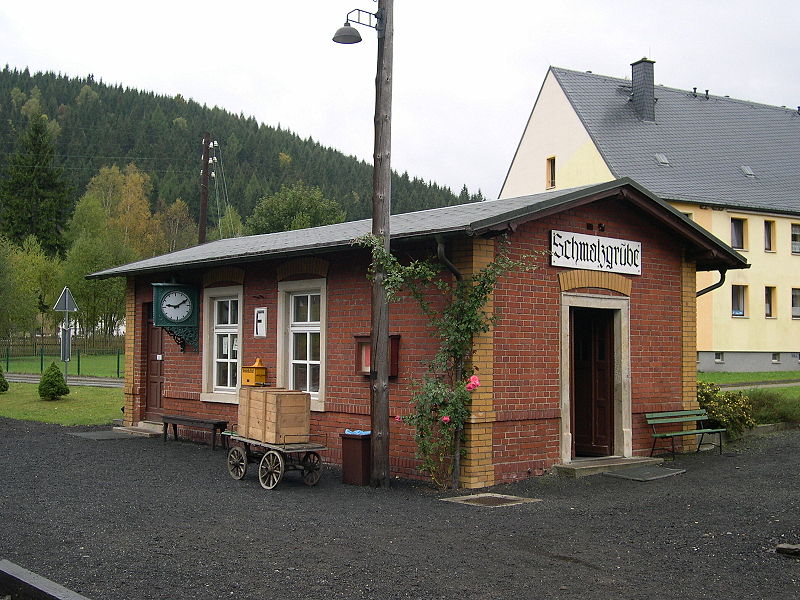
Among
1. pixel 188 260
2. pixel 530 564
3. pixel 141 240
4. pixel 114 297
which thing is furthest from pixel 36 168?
pixel 530 564

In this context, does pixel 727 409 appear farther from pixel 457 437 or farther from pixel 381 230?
pixel 381 230

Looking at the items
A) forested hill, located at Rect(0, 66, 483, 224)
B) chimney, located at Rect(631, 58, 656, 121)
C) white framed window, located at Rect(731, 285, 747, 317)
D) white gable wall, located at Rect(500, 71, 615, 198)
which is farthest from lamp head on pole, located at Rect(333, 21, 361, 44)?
forested hill, located at Rect(0, 66, 483, 224)

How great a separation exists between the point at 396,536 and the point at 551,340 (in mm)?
4442

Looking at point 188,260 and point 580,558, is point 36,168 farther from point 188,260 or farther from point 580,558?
point 580,558

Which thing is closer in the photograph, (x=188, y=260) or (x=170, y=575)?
(x=170, y=575)

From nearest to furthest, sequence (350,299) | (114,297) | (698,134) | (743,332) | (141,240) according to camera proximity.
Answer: (350,299) < (743,332) < (698,134) < (114,297) < (141,240)

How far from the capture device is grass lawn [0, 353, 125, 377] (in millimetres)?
Answer: 36588

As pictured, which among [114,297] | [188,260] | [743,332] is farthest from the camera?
[114,297]

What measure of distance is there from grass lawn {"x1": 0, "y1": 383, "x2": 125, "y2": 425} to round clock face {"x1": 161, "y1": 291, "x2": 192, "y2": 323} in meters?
4.66

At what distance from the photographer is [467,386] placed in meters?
Result: 9.95

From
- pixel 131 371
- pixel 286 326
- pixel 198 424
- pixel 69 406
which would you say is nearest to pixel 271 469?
pixel 286 326

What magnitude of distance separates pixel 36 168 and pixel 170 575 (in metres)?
73.2

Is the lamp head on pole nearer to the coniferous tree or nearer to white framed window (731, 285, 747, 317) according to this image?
white framed window (731, 285, 747, 317)

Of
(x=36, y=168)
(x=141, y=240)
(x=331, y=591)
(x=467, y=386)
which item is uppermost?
(x=36, y=168)
